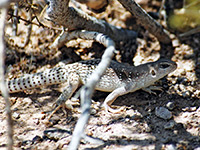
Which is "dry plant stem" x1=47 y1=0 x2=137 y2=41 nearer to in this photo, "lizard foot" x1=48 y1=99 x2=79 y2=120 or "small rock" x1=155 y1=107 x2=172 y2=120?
"lizard foot" x1=48 y1=99 x2=79 y2=120

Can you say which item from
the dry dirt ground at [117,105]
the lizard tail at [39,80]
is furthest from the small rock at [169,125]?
the lizard tail at [39,80]

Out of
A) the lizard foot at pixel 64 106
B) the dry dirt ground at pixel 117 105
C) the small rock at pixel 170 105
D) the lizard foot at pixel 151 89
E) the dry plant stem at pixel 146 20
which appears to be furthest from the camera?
the lizard foot at pixel 151 89

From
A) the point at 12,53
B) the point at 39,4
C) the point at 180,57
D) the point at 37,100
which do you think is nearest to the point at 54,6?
the point at 39,4

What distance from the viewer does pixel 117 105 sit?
4180 millimetres

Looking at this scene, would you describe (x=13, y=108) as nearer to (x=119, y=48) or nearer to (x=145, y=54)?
(x=119, y=48)

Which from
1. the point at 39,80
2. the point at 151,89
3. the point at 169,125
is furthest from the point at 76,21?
the point at 169,125

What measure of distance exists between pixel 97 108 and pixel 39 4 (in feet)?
8.76

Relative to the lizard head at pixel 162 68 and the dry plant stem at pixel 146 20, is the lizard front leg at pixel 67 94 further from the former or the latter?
the dry plant stem at pixel 146 20

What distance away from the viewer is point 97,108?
400 centimetres

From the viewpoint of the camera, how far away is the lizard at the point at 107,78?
409 cm

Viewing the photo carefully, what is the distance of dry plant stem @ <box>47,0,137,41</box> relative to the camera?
3656 mm

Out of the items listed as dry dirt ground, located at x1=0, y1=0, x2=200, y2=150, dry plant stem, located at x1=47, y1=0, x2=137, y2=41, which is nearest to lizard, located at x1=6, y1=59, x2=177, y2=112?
dry dirt ground, located at x1=0, y1=0, x2=200, y2=150

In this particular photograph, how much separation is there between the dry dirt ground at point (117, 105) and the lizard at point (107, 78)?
224 mm

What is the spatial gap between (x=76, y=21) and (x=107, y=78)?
1.28 m
